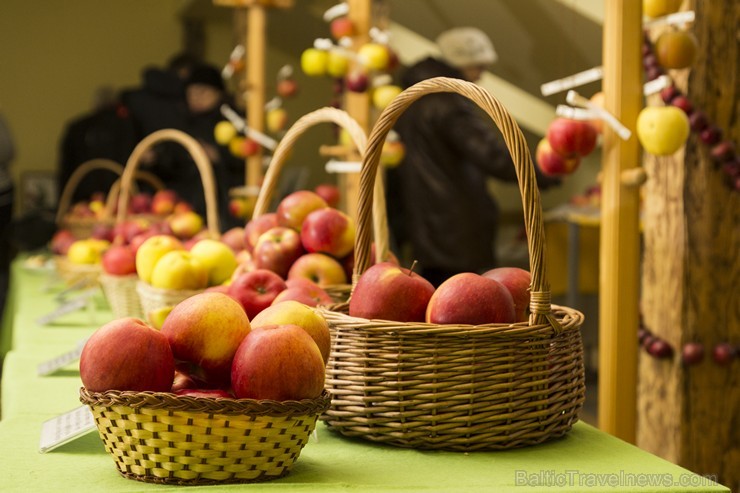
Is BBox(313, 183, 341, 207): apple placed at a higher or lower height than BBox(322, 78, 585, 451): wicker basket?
higher

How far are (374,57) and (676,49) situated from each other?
1227mm

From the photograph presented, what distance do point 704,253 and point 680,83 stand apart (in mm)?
460

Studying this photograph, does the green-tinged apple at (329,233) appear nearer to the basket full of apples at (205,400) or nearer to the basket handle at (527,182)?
the basket handle at (527,182)

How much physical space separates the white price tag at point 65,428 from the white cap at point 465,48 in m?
3.08

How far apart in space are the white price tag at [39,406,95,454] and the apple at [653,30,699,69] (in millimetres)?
1574

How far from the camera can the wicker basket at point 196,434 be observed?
1.13 m

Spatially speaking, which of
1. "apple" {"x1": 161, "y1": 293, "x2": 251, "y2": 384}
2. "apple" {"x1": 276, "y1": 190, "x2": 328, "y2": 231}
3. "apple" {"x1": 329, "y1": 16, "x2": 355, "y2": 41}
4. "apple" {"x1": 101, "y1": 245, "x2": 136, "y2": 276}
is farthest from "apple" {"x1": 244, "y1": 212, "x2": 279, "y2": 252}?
"apple" {"x1": 329, "y1": 16, "x2": 355, "y2": 41}

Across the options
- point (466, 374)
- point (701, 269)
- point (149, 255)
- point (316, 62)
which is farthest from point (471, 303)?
point (316, 62)

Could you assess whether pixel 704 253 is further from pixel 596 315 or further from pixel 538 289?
pixel 596 315

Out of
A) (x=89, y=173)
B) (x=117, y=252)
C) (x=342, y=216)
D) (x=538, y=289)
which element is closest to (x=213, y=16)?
(x=89, y=173)

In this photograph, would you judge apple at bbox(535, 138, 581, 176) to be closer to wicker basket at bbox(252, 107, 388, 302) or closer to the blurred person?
wicker basket at bbox(252, 107, 388, 302)

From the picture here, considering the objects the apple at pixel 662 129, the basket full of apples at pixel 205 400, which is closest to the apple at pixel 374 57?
the apple at pixel 662 129

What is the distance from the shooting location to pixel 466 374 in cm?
131

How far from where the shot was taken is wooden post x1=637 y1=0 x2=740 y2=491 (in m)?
2.71
